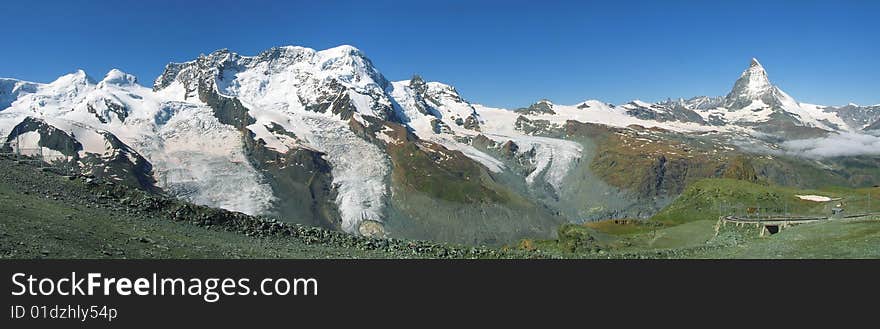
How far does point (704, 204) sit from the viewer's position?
140 metres

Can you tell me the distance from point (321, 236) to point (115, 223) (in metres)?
13.8

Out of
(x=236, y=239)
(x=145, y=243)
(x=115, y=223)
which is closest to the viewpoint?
(x=145, y=243)

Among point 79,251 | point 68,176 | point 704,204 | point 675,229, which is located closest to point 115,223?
point 79,251

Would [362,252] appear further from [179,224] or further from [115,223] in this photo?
→ [115,223]

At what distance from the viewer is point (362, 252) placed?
141 feet

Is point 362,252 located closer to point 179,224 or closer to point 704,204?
point 179,224

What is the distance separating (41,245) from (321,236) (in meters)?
18.9
